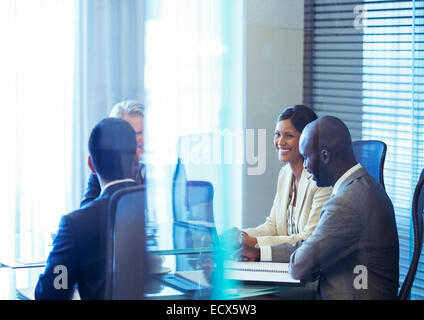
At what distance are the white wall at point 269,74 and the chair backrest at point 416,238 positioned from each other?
18.3 inches

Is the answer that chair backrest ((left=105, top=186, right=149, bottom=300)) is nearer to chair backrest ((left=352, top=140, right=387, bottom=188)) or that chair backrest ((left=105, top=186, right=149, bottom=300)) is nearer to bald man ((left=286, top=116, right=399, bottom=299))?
bald man ((left=286, top=116, right=399, bottom=299))

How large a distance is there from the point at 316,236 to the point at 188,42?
751 mm

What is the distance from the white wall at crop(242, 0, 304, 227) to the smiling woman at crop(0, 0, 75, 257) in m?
0.59

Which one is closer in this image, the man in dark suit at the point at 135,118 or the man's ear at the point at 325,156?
the man in dark suit at the point at 135,118

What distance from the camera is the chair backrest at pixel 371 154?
2.31 metres

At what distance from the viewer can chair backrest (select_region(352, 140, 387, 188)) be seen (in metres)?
2.31

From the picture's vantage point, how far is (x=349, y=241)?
2.10 metres

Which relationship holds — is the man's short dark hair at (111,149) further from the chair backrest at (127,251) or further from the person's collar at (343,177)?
the person's collar at (343,177)

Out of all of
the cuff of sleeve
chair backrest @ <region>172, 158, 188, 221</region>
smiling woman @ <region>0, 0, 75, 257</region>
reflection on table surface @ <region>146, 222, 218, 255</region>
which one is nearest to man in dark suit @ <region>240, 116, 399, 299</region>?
the cuff of sleeve

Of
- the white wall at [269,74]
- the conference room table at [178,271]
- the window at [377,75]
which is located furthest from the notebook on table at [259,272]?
the window at [377,75]

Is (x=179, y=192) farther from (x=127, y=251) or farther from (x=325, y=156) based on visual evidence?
(x=325, y=156)
